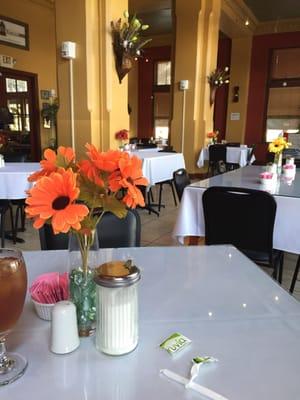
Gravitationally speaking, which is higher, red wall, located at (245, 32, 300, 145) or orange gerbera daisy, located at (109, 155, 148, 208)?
red wall, located at (245, 32, 300, 145)

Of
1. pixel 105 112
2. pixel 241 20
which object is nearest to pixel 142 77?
pixel 241 20

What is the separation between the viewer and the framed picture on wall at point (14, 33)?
253 inches

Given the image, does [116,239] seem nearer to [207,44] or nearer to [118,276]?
[118,276]

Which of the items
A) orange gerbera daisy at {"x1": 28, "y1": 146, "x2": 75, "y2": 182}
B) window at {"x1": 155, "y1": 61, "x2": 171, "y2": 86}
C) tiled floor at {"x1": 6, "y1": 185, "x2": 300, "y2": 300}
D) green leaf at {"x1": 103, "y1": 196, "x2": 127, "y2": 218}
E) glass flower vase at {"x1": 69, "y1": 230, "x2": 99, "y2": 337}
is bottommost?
tiled floor at {"x1": 6, "y1": 185, "x2": 300, "y2": 300}

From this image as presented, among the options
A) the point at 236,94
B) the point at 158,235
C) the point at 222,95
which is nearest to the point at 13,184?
the point at 158,235

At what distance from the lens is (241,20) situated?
8695 mm

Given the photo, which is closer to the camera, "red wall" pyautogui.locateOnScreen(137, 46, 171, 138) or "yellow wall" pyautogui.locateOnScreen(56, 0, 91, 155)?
"yellow wall" pyautogui.locateOnScreen(56, 0, 91, 155)

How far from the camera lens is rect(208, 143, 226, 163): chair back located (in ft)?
23.1

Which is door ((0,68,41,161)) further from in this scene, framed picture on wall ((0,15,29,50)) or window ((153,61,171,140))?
window ((153,61,171,140))

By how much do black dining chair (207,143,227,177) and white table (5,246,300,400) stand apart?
20.5ft

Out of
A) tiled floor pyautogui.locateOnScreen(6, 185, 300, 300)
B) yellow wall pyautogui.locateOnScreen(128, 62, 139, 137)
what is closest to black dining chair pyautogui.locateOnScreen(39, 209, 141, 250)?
tiled floor pyautogui.locateOnScreen(6, 185, 300, 300)

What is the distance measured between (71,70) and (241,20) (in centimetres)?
607

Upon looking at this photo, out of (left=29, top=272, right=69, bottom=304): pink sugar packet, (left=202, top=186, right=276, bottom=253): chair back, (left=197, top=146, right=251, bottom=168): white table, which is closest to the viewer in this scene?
(left=29, top=272, right=69, bottom=304): pink sugar packet

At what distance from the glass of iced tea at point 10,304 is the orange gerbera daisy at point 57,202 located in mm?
99
